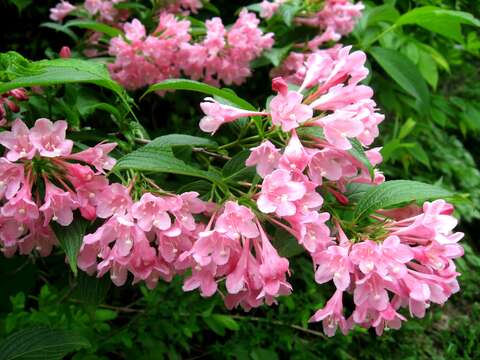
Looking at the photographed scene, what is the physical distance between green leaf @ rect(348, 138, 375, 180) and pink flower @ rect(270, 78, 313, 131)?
87 millimetres

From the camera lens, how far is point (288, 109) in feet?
2.80

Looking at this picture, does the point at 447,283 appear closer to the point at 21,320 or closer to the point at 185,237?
the point at 185,237

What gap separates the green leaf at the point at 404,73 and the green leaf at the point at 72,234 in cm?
124

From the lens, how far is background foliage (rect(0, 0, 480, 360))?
1.39 meters

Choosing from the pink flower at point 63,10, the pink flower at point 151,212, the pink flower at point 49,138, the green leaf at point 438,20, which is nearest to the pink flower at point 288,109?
the pink flower at point 151,212

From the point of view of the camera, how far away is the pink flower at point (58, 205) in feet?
2.80

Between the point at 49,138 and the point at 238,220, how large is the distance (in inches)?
12.7

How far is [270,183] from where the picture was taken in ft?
2.68

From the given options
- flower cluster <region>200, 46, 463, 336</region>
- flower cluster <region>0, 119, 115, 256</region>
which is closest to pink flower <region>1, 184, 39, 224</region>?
flower cluster <region>0, 119, 115, 256</region>

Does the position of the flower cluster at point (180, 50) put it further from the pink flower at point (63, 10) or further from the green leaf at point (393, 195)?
the green leaf at point (393, 195)

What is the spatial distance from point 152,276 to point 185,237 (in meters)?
0.11

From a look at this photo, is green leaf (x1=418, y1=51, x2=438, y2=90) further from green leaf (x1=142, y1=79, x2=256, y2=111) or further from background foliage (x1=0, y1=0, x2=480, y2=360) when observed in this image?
green leaf (x1=142, y1=79, x2=256, y2=111)

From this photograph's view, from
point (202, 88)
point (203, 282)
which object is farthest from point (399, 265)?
point (202, 88)

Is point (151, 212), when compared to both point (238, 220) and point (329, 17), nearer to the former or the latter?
point (238, 220)
